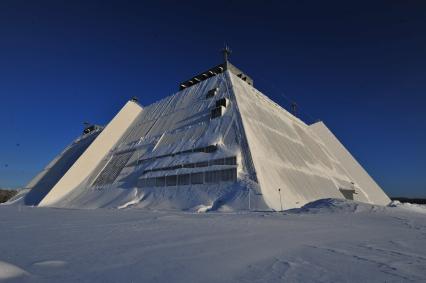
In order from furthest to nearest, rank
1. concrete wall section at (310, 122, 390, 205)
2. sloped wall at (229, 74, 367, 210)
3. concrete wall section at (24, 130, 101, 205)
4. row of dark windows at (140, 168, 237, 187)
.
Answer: concrete wall section at (310, 122, 390, 205) → concrete wall section at (24, 130, 101, 205) → row of dark windows at (140, 168, 237, 187) → sloped wall at (229, 74, 367, 210)

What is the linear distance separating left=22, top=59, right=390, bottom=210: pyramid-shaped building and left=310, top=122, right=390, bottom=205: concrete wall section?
0.18 m

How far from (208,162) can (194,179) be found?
1985mm

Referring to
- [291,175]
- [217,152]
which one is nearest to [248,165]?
[217,152]

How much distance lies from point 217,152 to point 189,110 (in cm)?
1176

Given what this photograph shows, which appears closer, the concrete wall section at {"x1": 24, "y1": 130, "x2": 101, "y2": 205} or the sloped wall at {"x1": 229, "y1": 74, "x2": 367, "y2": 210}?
the sloped wall at {"x1": 229, "y1": 74, "x2": 367, "y2": 210}

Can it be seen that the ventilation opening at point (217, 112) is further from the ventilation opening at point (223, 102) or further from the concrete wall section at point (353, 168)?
the concrete wall section at point (353, 168)

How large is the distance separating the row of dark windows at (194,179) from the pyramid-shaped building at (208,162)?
9 centimetres

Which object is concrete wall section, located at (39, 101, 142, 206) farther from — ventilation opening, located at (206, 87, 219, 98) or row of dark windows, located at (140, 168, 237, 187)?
ventilation opening, located at (206, 87, 219, 98)

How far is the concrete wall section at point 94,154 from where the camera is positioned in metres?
35.5

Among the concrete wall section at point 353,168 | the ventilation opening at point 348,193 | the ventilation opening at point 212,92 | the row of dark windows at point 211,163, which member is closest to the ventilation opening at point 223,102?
the ventilation opening at point 212,92

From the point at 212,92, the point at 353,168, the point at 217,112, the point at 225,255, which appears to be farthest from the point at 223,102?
the point at 225,255

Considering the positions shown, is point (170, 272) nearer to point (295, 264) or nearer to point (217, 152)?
point (295, 264)

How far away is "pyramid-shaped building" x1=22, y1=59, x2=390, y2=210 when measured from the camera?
23250mm

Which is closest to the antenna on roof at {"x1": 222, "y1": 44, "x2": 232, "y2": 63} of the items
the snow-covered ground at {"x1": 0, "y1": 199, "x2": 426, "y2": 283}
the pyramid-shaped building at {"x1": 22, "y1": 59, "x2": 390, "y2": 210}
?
the pyramid-shaped building at {"x1": 22, "y1": 59, "x2": 390, "y2": 210}
